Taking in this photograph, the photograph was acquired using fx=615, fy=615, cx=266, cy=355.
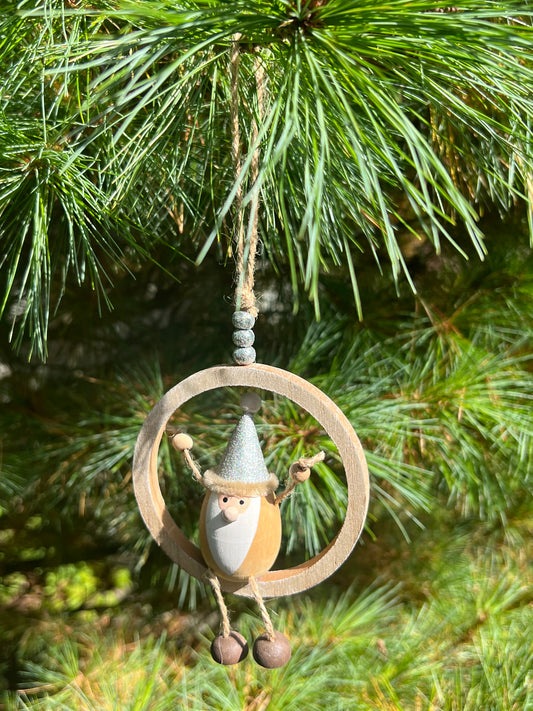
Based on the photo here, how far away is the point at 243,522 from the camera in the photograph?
1.28 ft

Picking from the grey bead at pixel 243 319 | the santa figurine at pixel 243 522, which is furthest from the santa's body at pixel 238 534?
the grey bead at pixel 243 319

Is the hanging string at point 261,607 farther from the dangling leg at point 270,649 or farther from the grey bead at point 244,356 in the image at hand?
the grey bead at point 244,356

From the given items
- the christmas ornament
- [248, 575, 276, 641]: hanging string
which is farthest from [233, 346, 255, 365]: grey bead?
[248, 575, 276, 641]: hanging string

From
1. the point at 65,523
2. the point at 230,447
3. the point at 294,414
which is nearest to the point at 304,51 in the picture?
the point at 230,447

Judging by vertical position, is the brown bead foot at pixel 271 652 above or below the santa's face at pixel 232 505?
below

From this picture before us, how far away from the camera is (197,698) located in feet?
1.89

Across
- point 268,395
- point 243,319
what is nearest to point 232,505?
point 243,319

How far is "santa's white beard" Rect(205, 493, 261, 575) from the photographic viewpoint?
0.39 metres

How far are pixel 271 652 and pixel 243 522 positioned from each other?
0.10 meters

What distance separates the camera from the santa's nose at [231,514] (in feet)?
1.25

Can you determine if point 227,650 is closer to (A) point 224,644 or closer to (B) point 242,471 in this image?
(A) point 224,644

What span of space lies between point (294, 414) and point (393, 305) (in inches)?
6.4

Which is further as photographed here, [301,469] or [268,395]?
[268,395]

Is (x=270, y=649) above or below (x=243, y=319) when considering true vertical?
below
